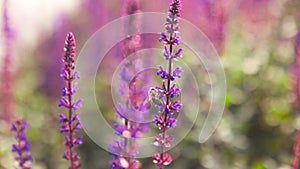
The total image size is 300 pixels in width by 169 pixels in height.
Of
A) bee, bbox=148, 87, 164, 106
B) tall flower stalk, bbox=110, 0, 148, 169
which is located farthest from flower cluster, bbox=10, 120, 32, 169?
bee, bbox=148, 87, 164, 106

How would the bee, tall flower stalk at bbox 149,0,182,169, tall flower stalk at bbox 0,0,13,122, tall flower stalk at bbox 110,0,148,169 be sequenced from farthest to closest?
tall flower stalk at bbox 0,0,13,122 → tall flower stalk at bbox 110,0,148,169 → the bee → tall flower stalk at bbox 149,0,182,169

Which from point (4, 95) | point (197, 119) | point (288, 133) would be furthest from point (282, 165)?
point (4, 95)

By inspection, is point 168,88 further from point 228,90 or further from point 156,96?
point 228,90

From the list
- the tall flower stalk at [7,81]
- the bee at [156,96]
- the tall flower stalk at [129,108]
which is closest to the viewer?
the bee at [156,96]

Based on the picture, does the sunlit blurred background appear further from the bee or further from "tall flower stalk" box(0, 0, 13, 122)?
the bee

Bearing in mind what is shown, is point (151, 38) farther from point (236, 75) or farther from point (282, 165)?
point (282, 165)

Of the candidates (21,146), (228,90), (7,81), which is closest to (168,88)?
(21,146)

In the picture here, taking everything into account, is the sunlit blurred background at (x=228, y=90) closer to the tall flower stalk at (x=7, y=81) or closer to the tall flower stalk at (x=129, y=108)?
the tall flower stalk at (x=7, y=81)

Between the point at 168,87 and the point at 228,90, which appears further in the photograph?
the point at 228,90

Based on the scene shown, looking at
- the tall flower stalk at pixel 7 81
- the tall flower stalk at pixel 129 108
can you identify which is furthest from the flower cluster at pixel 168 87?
the tall flower stalk at pixel 7 81

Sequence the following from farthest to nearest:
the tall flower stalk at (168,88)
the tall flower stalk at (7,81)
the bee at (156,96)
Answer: the tall flower stalk at (7,81)
the bee at (156,96)
the tall flower stalk at (168,88)
